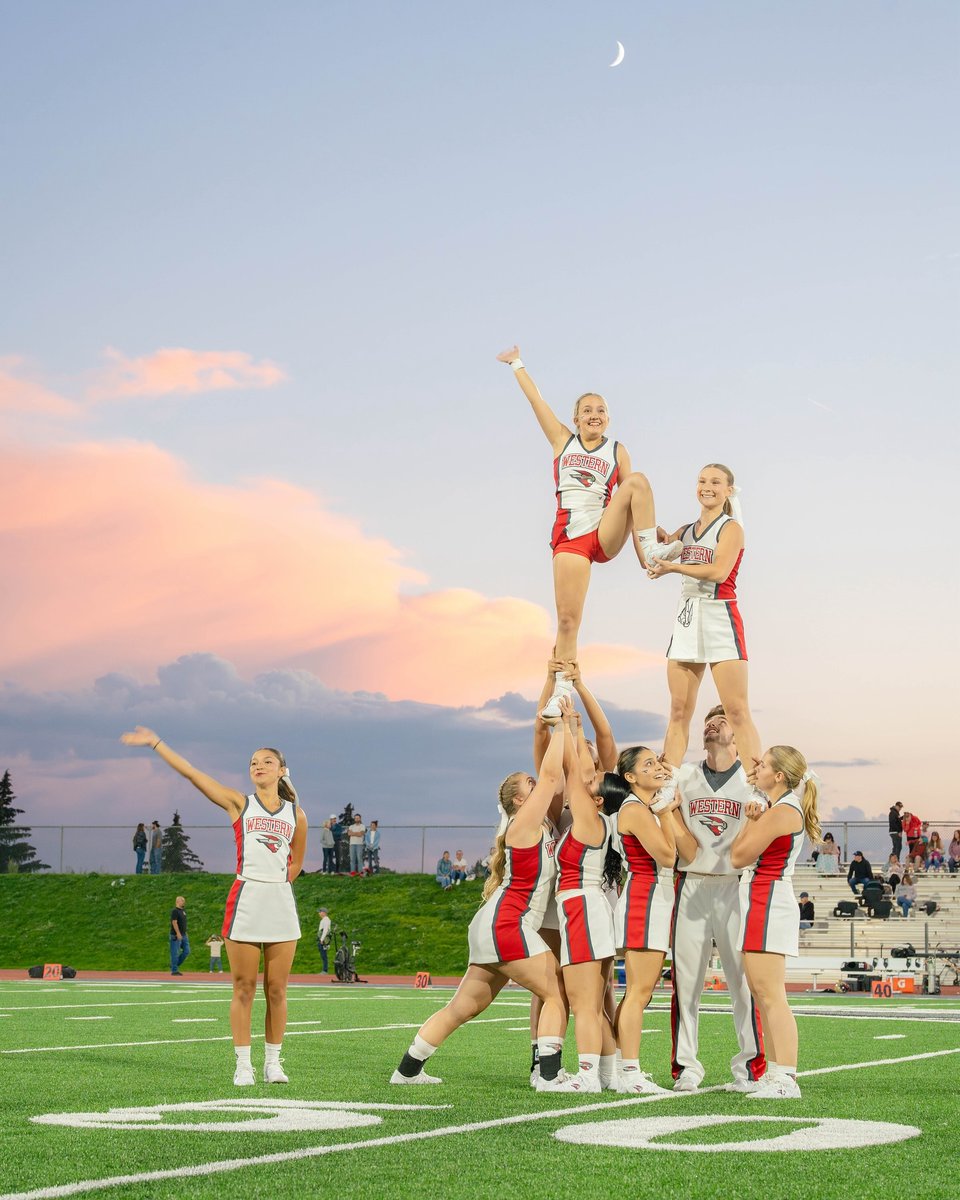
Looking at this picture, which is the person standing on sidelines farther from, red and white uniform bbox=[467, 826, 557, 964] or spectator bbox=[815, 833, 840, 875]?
spectator bbox=[815, 833, 840, 875]

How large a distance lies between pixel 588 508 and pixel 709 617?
105cm

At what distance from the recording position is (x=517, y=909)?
8.59m

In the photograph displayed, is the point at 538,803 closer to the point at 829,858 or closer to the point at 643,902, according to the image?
the point at 643,902

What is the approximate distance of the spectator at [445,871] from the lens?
40000 mm

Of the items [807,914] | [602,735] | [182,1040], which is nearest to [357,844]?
[807,914]

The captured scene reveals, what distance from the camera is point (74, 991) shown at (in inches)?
938

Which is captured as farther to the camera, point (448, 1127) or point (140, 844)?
point (140, 844)

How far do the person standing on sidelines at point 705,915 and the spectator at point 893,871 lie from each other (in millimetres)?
27933

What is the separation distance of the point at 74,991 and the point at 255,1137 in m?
18.6

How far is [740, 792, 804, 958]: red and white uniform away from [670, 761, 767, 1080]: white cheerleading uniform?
0.74 feet

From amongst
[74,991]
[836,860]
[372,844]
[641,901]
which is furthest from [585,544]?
[372,844]

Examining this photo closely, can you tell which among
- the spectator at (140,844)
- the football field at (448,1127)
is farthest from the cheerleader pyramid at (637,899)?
the spectator at (140,844)

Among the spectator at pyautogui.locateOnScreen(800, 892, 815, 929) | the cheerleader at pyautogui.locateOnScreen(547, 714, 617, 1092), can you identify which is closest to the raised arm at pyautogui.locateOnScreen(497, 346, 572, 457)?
the cheerleader at pyautogui.locateOnScreen(547, 714, 617, 1092)

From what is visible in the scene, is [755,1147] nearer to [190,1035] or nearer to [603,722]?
[603,722]
